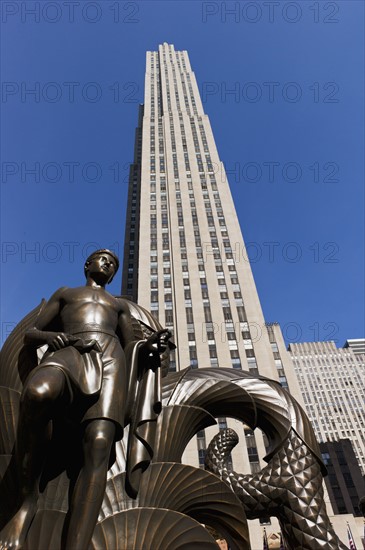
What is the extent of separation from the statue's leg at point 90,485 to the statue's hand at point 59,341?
77cm

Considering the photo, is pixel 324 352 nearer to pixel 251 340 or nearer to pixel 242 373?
pixel 251 340

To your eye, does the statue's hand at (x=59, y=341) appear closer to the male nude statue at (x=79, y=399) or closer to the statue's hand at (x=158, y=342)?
the male nude statue at (x=79, y=399)

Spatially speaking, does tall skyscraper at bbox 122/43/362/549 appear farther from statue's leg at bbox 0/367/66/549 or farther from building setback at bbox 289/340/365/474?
building setback at bbox 289/340/365/474

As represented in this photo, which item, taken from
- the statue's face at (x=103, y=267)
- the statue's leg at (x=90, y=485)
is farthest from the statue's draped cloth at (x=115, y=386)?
the statue's face at (x=103, y=267)

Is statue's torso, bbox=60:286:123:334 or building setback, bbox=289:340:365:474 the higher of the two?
building setback, bbox=289:340:365:474

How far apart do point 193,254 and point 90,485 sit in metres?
47.8

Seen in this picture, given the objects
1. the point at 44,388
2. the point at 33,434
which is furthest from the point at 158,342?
the point at 33,434

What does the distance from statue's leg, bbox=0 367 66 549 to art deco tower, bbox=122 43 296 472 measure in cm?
2565

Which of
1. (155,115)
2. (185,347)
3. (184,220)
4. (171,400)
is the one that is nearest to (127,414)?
(171,400)

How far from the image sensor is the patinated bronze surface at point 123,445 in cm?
311

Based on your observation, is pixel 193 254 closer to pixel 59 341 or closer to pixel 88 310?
pixel 88 310

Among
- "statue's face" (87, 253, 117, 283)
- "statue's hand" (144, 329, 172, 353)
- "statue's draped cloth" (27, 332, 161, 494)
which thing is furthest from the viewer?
"statue's face" (87, 253, 117, 283)

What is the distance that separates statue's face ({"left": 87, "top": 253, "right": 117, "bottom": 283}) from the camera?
466cm

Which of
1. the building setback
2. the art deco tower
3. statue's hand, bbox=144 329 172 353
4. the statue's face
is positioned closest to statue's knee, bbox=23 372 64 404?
statue's hand, bbox=144 329 172 353
